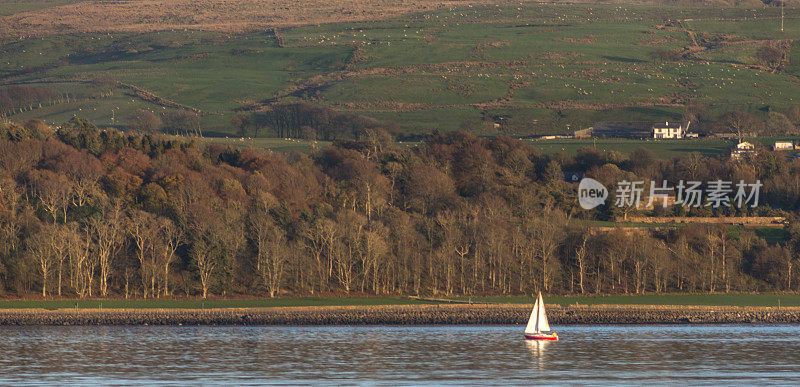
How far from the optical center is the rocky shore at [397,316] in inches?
3317

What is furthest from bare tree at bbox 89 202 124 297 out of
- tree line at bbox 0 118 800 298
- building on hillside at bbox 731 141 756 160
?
building on hillside at bbox 731 141 756 160

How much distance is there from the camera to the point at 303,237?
4058 inches

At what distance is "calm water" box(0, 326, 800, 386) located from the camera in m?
52.5

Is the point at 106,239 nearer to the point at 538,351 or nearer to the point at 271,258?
the point at 271,258

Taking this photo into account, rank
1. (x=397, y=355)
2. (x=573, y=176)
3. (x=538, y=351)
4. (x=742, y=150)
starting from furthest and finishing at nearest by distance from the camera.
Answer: (x=742, y=150)
(x=573, y=176)
(x=538, y=351)
(x=397, y=355)

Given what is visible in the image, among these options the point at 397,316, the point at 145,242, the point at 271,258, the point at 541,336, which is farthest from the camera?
the point at 145,242

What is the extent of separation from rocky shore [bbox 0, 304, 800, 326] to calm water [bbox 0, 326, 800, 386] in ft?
10.8

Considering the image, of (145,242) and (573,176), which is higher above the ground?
(573,176)

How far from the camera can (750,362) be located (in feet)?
191

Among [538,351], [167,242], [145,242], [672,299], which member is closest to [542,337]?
[538,351]

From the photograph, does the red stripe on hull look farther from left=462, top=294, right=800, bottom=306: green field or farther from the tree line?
the tree line

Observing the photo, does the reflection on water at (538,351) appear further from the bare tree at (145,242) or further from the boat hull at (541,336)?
the bare tree at (145,242)

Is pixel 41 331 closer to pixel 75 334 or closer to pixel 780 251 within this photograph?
pixel 75 334

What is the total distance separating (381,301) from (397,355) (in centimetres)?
3009
